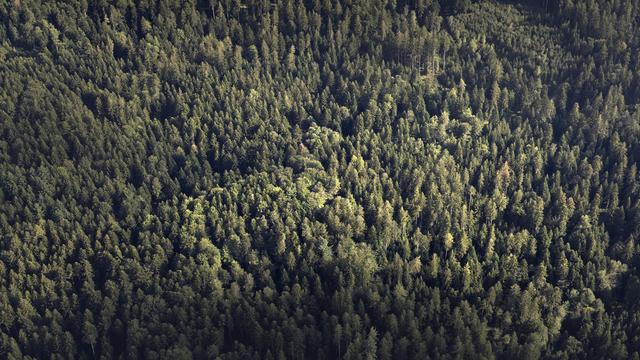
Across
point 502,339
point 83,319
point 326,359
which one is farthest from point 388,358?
point 83,319

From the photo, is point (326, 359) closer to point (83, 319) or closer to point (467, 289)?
point (467, 289)

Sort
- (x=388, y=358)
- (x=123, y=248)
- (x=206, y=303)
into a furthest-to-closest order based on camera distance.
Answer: (x=123, y=248) → (x=206, y=303) → (x=388, y=358)

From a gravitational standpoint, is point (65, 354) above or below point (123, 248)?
below

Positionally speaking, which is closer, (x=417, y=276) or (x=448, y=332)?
(x=448, y=332)

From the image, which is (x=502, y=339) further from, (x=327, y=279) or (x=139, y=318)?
(x=139, y=318)

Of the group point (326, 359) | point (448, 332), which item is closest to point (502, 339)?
point (448, 332)

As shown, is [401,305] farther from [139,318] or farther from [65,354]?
[65,354]

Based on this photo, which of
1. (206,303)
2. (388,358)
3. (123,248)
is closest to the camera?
(388,358)

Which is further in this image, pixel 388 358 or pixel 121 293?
pixel 121 293

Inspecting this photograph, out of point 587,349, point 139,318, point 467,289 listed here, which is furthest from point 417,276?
point 139,318
